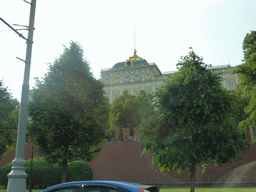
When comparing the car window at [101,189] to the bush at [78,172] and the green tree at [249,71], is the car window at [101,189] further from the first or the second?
the green tree at [249,71]

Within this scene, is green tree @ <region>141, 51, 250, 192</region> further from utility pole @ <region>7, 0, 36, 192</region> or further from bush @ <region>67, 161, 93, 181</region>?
utility pole @ <region>7, 0, 36, 192</region>

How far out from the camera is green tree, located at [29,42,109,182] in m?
18.5

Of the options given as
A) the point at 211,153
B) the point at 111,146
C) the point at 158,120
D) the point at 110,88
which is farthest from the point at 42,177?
the point at 110,88

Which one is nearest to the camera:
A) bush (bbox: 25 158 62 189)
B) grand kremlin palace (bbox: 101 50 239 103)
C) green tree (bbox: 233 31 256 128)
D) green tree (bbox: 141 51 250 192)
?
green tree (bbox: 141 51 250 192)

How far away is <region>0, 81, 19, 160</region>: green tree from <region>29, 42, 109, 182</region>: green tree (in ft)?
14.6

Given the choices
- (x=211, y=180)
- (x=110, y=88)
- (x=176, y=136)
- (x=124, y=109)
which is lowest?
(x=211, y=180)

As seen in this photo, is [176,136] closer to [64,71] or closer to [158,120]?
[158,120]

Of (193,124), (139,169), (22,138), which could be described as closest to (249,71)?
(193,124)

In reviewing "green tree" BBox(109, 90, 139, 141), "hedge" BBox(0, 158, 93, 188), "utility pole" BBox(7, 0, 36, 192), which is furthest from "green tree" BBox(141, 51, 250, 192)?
"green tree" BBox(109, 90, 139, 141)

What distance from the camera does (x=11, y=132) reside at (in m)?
22.7

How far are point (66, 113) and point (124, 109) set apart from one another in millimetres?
29258

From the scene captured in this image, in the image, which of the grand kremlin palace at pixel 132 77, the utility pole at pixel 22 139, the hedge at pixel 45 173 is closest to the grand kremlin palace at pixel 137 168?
the hedge at pixel 45 173

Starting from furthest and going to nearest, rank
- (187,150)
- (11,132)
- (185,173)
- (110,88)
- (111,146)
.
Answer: (110,88) → (111,146) → (185,173) → (11,132) → (187,150)

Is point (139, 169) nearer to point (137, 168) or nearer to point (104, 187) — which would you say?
point (137, 168)
